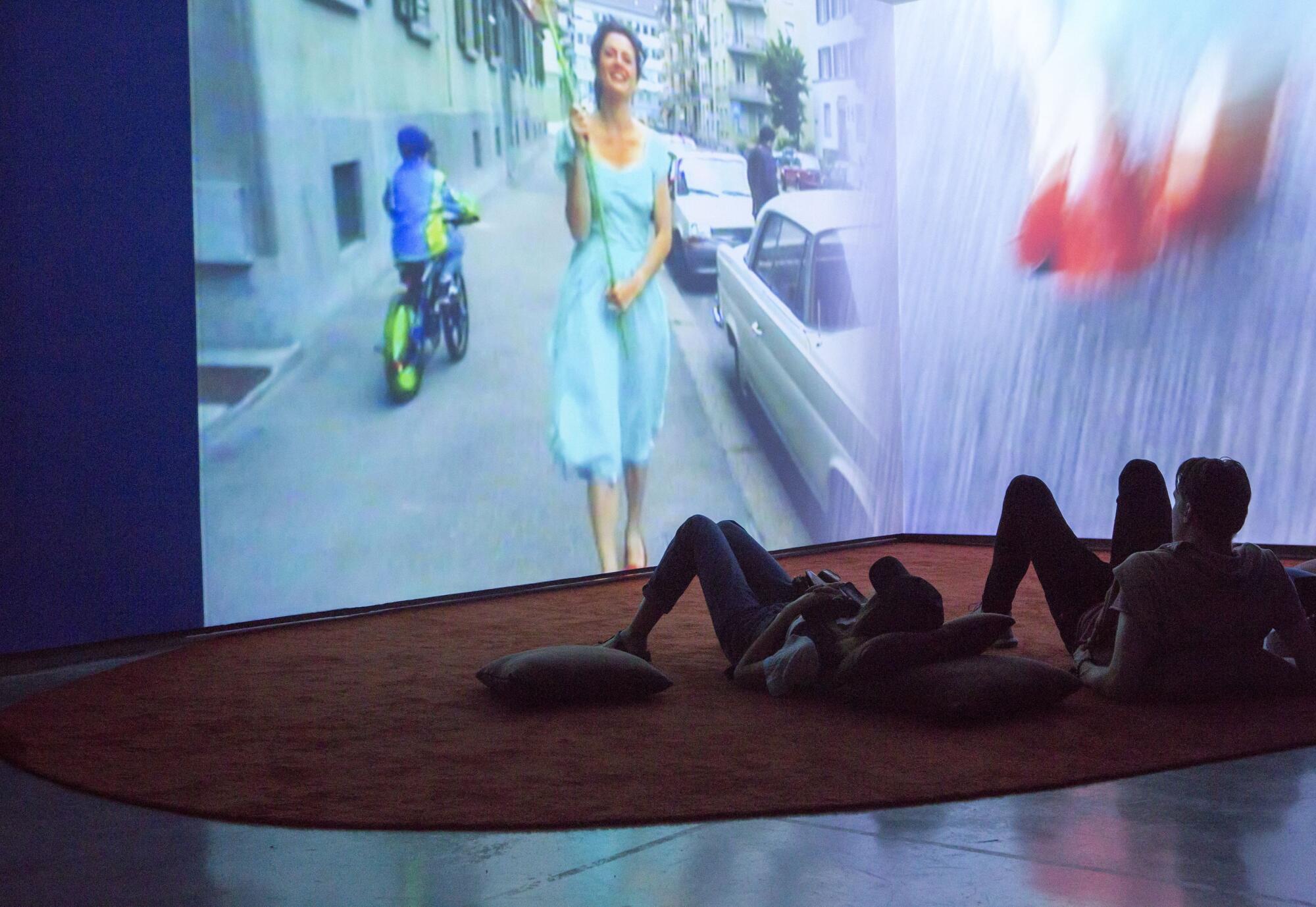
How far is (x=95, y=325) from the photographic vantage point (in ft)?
15.3

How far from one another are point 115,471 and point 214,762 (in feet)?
7.02

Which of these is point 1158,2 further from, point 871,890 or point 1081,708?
point 871,890

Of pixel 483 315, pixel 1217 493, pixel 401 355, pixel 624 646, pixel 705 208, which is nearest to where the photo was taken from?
pixel 1217 493

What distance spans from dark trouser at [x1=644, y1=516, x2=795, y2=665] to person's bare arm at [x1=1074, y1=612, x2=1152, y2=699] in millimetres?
791

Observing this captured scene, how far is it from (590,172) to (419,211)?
921 millimetres

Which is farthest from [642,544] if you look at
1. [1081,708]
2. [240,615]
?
[1081,708]

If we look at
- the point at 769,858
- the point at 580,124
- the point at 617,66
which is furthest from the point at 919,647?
the point at 617,66

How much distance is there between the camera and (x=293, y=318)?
5137mm

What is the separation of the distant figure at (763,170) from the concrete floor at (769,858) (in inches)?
185

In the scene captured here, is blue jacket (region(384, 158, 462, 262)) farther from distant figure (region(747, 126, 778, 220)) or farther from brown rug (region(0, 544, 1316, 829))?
brown rug (region(0, 544, 1316, 829))

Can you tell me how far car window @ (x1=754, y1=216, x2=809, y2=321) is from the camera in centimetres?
683

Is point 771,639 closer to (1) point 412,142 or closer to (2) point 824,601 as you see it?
(2) point 824,601

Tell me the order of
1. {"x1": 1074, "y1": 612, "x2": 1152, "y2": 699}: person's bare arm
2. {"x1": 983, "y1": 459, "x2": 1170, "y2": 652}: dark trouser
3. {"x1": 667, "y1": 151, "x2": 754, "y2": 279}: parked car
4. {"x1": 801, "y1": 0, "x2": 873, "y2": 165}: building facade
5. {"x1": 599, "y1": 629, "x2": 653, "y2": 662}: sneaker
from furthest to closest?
{"x1": 801, "y1": 0, "x2": 873, "y2": 165}: building facade → {"x1": 667, "y1": 151, "x2": 754, "y2": 279}: parked car → {"x1": 599, "y1": 629, "x2": 653, "y2": 662}: sneaker → {"x1": 983, "y1": 459, "x2": 1170, "y2": 652}: dark trouser → {"x1": 1074, "y1": 612, "x2": 1152, "y2": 699}: person's bare arm

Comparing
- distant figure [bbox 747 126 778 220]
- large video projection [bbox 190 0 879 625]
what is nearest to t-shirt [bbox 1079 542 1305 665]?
large video projection [bbox 190 0 879 625]
